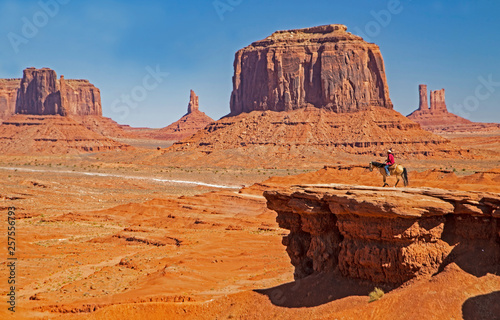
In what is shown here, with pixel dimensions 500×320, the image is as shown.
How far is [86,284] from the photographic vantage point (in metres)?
20.8

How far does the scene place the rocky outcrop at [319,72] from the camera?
110500 mm

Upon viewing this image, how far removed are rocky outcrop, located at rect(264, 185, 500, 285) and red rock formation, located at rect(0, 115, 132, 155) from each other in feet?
431

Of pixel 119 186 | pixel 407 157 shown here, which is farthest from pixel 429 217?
pixel 407 157

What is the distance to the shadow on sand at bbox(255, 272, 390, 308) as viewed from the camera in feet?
44.1

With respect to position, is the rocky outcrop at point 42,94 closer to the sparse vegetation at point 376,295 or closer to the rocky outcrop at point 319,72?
the rocky outcrop at point 319,72

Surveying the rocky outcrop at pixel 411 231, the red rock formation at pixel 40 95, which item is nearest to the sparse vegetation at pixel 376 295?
the rocky outcrop at pixel 411 231

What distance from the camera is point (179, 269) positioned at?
70.5 feet

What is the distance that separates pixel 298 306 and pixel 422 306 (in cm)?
320

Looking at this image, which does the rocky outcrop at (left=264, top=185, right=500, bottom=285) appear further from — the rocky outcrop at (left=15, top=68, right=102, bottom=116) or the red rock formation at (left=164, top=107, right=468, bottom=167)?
the rocky outcrop at (left=15, top=68, right=102, bottom=116)

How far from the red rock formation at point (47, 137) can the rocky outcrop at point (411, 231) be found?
131339 millimetres

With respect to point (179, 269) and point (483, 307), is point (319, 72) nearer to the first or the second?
point (179, 269)

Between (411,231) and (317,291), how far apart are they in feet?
9.45

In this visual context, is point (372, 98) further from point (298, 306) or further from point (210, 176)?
point (298, 306)

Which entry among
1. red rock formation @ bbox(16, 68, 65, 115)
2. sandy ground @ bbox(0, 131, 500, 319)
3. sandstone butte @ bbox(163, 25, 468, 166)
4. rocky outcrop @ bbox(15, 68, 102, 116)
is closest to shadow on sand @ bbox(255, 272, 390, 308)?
sandy ground @ bbox(0, 131, 500, 319)
